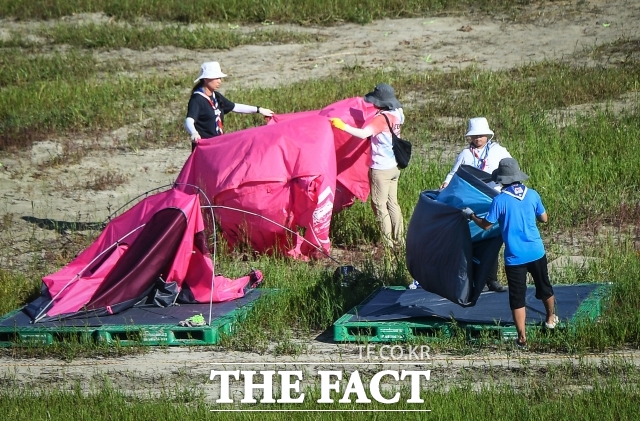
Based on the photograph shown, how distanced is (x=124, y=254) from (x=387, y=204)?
2710 millimetres

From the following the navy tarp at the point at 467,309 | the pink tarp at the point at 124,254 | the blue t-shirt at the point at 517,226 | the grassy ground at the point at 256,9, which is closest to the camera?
the blue t-shirt at the point at 517,226

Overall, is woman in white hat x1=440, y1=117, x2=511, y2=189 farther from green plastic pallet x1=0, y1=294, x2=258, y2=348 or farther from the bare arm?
green plastic pallet x1=0, y1=294, x2=258, y2=348

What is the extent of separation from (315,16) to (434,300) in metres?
11.8

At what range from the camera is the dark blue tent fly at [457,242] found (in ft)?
29.6

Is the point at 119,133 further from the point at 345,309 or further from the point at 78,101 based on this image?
the point at 345,309

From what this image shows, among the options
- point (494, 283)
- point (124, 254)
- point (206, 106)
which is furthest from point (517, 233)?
point (206, 106)

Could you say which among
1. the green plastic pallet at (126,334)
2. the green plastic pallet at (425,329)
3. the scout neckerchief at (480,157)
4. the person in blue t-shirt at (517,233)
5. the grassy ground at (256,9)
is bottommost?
the green plastic pallet at (126,334)

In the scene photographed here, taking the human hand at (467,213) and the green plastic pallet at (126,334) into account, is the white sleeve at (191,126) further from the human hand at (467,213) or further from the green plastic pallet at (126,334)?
the human hand at (467,213)

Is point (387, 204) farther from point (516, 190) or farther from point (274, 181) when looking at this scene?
point (516, 190)

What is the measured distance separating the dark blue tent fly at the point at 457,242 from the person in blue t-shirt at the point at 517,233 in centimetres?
44

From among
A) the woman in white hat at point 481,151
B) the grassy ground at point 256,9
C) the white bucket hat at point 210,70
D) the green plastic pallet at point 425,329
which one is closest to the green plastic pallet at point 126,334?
the green plastic pallet at point 425,329

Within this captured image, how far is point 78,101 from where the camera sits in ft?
57.4

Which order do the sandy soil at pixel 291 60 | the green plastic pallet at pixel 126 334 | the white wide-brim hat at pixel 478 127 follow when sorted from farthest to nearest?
the sandy soil at pixel 291 60 → the white wide-brim hat at pixel 478 127 → the green plastic pallet at pixel 126 334

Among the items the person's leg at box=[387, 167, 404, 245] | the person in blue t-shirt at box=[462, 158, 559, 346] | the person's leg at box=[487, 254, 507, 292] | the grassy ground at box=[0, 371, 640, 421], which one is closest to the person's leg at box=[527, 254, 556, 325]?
the person in blue t-shirt at box=[462, 158, 559, 346]
